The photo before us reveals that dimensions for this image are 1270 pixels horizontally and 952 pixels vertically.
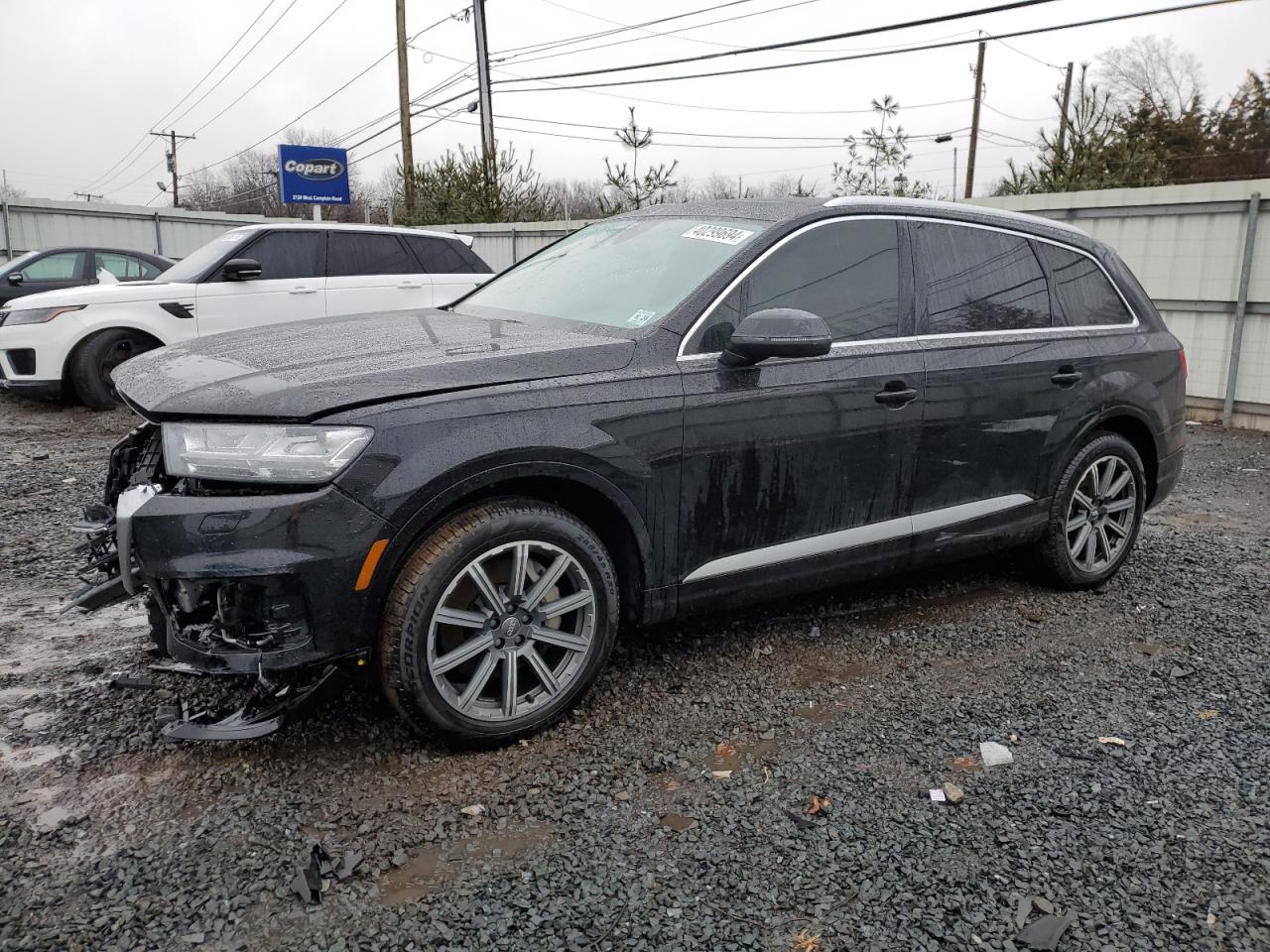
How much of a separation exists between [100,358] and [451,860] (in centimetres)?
812

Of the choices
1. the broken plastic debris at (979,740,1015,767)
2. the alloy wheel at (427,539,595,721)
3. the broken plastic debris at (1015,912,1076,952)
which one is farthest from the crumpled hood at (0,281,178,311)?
the broken plastic debris at (1015,912,1076,952)

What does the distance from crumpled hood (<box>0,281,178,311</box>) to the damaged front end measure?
6.97m

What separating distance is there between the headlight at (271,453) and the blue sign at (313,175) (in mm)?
17433

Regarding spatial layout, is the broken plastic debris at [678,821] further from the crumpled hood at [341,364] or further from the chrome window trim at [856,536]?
the crumpled hood at [341,364]

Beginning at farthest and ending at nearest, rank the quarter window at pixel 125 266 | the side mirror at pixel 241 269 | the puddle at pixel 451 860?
the quarter window at pixel 125 266, the side mirror at pixel 241 269, the puddle at pixel 451 860

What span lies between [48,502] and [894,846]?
18.3 ft

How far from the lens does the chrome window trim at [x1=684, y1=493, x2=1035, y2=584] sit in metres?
3.43

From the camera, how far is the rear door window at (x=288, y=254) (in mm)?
9125

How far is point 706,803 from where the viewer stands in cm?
281

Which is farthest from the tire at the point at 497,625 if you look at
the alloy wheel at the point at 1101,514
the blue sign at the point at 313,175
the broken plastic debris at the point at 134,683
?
the blue sign at the point at 313,175

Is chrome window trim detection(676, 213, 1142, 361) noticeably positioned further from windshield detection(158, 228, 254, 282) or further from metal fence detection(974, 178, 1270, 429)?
windshield detection(158, 228, 254, 282)

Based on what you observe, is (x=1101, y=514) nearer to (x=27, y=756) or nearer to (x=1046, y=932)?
(x=1046, y=932)

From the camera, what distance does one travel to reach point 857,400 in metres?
3.63

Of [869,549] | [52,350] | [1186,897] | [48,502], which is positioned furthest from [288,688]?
[52,350]
